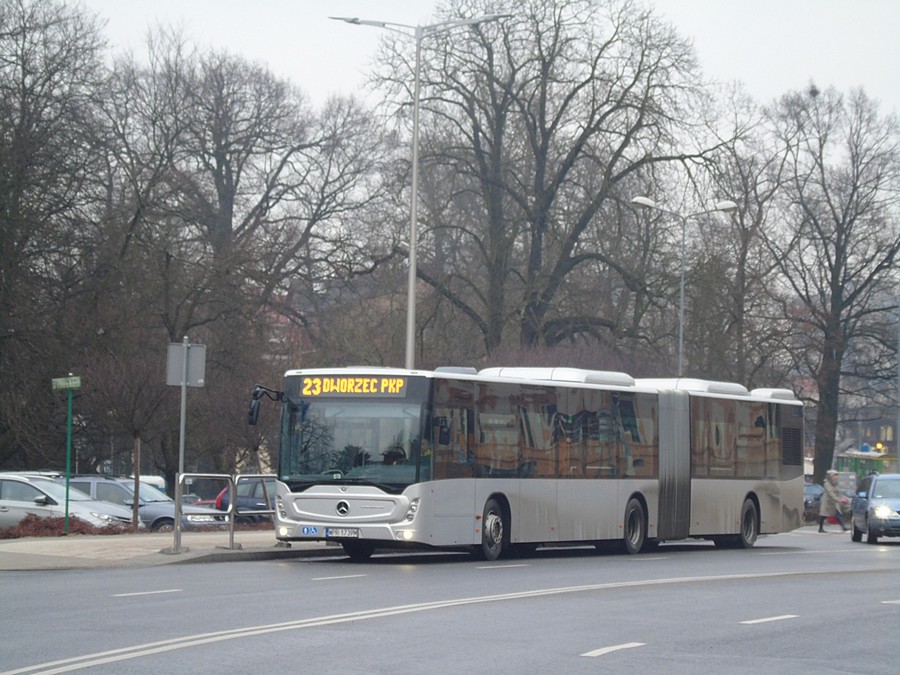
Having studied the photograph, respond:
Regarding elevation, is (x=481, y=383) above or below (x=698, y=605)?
above

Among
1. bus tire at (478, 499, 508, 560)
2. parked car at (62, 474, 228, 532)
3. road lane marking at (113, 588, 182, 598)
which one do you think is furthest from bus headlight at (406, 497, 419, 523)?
parked car at (62, 474, 228, 532)

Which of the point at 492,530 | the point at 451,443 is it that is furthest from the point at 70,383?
the point at 492,530

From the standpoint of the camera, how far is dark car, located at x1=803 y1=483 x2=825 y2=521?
168 ft

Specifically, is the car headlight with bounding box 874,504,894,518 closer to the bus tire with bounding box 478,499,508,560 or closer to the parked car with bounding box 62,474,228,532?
the bus tire with bounding box 478,499,508,560

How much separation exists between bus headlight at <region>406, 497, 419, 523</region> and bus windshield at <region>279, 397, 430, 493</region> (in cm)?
29

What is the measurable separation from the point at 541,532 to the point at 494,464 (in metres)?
1.67

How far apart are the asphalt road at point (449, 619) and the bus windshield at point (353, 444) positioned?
4.34 ft

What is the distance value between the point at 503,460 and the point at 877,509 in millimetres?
12428

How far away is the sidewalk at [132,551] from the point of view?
19.8 meters

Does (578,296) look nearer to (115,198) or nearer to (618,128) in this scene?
(618,128)

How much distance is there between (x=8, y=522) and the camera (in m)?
27.5

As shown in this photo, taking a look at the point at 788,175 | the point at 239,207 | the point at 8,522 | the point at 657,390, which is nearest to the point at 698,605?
the point at 657,390

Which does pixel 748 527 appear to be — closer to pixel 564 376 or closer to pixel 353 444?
pixel 564 376

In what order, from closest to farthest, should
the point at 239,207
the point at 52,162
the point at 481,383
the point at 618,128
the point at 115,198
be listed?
1. the point at 481,383
2. the point at 52,162
3. the point at 115,198
4. the point at 618,128
5. the point at 239,207
